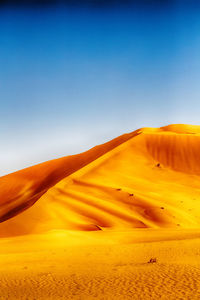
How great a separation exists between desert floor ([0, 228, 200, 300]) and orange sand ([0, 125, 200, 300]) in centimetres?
3

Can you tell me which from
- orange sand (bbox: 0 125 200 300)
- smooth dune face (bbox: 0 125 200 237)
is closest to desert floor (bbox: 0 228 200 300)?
orange sand (bbox: 0 125 200 300)

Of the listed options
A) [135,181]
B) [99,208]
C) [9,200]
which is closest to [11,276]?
[99,208]

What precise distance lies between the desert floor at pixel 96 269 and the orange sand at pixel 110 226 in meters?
0.03

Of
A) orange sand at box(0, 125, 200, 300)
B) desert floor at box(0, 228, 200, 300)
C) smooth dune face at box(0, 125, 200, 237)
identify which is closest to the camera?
desert floor at box(0, 228, 200, 300)

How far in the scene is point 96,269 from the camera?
12945 mm

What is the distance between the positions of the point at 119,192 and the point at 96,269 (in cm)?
2127

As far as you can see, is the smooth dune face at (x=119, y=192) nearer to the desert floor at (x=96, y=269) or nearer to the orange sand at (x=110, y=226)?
the orange sand at (x=110, y=226)

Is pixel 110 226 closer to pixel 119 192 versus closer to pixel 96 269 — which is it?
pixel 119 192

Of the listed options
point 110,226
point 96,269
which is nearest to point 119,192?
point 110,226

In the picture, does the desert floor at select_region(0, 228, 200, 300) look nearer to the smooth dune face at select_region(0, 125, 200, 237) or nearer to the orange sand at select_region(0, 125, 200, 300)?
the orange sand at select_region(0, 125, 200, 300)

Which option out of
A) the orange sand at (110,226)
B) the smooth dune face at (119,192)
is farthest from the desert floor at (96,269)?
the smooth dune face at (119,192)

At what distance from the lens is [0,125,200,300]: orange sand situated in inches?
420

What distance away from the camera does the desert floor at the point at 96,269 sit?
9748 millimetres

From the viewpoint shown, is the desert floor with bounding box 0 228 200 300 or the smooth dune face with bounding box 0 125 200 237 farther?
the smooth dune face with bounding box 0 125 200 237
